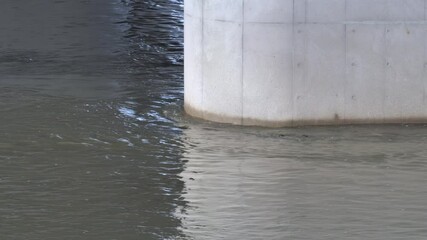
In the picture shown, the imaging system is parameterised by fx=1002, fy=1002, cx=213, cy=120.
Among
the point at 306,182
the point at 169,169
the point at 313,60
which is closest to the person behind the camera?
the point at 306,182

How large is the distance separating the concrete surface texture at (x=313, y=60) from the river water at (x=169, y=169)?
0.79ft

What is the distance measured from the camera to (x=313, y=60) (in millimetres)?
11469

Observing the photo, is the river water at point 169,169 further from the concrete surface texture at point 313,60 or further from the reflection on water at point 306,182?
the concrete surface texture at point 313,60

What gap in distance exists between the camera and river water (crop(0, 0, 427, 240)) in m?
8.34

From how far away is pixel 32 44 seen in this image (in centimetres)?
1697

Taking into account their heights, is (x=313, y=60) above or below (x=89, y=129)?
above

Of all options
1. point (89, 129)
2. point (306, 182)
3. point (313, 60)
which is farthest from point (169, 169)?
point (313, 60)

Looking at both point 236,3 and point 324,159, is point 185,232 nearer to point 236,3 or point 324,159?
point 324,159

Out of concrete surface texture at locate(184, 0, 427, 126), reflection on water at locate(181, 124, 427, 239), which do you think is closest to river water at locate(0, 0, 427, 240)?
reflection on water at locate(181, 124, 427, 239)

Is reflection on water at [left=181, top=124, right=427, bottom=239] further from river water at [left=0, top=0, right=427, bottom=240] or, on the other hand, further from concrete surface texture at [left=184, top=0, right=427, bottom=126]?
concrete surface texture at [left=184, top=0, right=427, bottom=126]

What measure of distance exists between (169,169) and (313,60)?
242 centimetres

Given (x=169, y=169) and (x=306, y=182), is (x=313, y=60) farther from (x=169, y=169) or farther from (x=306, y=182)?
(x=169, y=169)

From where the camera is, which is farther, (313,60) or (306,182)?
(313,60)

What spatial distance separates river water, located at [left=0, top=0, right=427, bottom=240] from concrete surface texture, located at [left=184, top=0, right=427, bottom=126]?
240 millimetres
